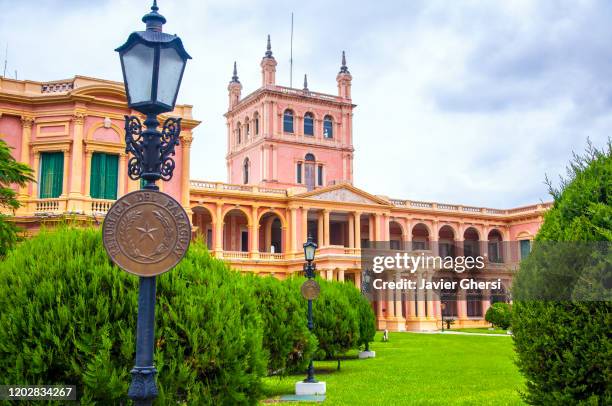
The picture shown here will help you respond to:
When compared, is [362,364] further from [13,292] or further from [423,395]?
[13,292]

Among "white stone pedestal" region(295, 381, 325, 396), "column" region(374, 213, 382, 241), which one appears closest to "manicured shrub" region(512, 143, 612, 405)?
"white stone pedestal" region(295, 381, 325, 396)

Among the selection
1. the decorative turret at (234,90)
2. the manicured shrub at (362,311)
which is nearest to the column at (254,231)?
the decorative turret at (234,90)

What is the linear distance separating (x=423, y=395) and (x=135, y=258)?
33.7ft


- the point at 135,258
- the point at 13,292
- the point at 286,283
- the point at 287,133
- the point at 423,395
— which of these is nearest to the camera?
the point at 135,258

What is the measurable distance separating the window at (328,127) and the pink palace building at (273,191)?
0.32ft

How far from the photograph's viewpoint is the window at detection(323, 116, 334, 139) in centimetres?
5668

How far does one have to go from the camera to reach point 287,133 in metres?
54.5

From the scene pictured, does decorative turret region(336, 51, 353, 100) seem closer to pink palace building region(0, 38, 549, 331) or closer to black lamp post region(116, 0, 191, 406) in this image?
pink palace building region(0, 38, 549, 331)

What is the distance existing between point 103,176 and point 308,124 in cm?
2904

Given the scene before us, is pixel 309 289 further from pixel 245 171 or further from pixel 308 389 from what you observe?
pixel 245 171

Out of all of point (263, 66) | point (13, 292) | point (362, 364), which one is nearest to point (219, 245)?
point (263, 66)

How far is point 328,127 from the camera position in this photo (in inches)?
2248

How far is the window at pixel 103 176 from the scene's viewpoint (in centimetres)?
2906

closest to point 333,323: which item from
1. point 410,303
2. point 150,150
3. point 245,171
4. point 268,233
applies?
point 150,150
